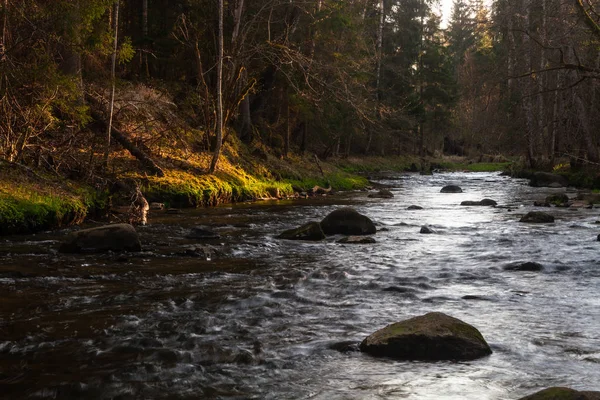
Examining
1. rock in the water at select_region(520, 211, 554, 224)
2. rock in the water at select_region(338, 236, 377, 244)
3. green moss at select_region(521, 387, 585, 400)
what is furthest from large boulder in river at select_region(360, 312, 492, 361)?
rock in the water at select_region(520, 211, 554, 224)

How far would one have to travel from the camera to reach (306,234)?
12.3m

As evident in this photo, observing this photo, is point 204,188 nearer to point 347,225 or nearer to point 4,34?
point 347,225

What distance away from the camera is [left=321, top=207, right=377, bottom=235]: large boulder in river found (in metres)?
13.2

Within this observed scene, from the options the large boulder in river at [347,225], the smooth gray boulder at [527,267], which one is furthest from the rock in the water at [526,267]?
the large boulder in river at [347,225]

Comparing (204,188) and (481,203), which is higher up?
(204,188)

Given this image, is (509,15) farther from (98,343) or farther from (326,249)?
(98,343)

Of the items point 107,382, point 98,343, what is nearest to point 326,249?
point 98,343

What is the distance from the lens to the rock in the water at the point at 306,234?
12281 mm

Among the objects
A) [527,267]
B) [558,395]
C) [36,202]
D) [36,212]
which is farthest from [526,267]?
[36,202]

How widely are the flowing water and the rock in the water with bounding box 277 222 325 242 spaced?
18.9 inches

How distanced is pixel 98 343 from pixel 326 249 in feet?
20.5

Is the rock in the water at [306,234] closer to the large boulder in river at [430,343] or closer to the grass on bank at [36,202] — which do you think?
the grass on bank at [36,202]

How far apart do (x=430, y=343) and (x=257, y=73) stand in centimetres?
2194

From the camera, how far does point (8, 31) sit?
1223 cm
